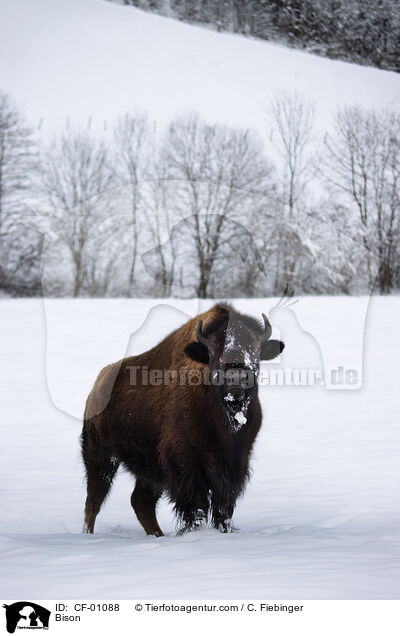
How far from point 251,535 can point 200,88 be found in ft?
17.3

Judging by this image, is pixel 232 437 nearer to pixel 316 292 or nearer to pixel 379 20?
pixel 316 292

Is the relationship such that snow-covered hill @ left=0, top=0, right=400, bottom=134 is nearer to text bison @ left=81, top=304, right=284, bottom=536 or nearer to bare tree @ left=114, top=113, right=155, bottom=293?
bare tree @ left=114, top=113, right=155, bottom=293

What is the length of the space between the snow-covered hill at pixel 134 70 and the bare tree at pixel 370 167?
211 mm

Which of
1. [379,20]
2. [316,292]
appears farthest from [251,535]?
[379,20]

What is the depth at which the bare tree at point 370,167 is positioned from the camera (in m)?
6.56

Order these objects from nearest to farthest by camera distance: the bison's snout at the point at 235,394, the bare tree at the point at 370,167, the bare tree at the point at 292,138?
the bison's snout at the point at 235,394, the bare tree at the point at 292,138, the bare tree at the point at 370,167

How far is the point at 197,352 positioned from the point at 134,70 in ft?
14.4

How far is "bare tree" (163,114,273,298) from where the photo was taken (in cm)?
458

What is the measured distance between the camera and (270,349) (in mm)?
4055

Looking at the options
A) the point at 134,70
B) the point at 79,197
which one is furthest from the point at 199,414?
the point at 134,70
